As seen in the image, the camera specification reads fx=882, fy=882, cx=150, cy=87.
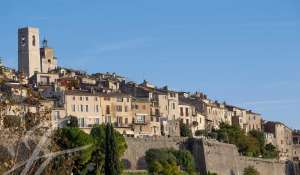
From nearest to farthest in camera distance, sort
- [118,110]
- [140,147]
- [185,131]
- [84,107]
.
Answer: [140,147] → [84,107] → [118,110] → [185,131]

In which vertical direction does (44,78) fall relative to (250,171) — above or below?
above

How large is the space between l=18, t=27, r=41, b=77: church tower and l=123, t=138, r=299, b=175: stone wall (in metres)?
27.3

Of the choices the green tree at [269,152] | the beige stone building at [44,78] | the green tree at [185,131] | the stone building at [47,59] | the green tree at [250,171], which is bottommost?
the green tree at [250,171]

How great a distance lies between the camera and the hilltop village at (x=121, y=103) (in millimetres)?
83062

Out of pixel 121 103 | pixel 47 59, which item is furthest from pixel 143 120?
pixel 47 59

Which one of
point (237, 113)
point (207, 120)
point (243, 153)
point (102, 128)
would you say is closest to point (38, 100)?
point (102, 128)

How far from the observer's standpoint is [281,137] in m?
128

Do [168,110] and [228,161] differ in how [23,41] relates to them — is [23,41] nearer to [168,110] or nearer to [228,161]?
[168,110]

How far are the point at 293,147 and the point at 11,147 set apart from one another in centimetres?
11783

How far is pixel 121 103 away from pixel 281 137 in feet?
153

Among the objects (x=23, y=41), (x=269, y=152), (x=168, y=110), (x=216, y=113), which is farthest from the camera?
(x=216, y=113)

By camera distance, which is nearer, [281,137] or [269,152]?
[269,152]

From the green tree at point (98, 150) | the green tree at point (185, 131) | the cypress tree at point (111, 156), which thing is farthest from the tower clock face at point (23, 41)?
the cypress tree at point (111, 156)

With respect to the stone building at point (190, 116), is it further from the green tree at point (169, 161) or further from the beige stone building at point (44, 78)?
the green tree at point (169, 161)
